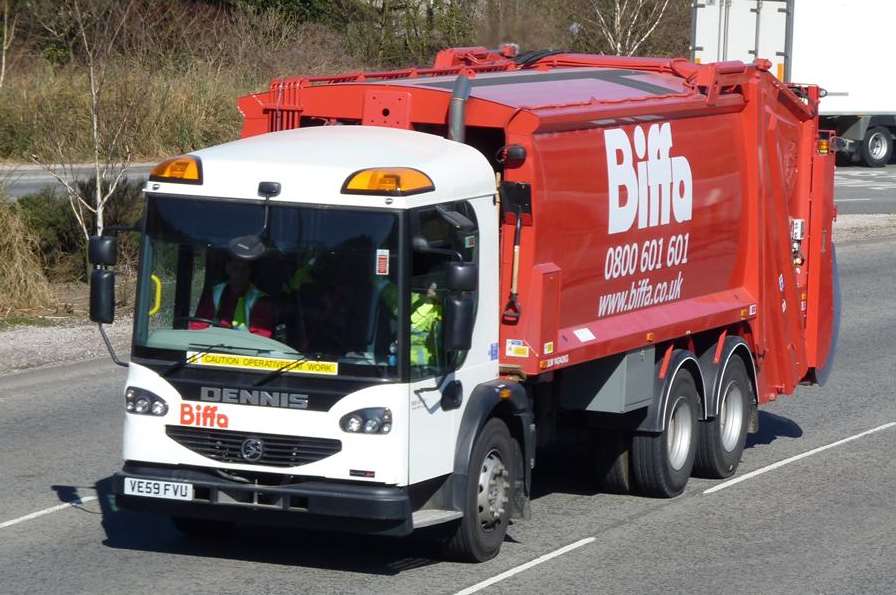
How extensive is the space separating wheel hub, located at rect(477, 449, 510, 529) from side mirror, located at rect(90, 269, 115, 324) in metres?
2.25

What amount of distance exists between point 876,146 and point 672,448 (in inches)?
1332

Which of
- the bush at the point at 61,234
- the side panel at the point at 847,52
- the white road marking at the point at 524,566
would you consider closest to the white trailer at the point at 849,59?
the side panel at the point at 847,52

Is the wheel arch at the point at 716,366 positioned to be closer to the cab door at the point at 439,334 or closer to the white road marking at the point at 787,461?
the white road marking at the point at 787,461

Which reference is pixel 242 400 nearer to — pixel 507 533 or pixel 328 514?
pixel 328 514

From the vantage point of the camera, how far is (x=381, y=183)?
8.05 m

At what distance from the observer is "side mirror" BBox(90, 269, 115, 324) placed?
836 cm

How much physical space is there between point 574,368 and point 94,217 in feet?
39.4

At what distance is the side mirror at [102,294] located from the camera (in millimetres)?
8359

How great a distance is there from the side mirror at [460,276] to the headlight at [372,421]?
0.73m

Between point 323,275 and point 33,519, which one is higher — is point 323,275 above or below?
above

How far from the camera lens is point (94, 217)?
20562 mm

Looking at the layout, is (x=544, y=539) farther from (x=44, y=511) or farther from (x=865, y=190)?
(x=865, y=190)

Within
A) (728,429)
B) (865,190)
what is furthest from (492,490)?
(865,190)

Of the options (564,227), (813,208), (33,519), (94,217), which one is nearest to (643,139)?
(564,227)
